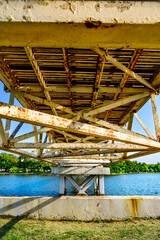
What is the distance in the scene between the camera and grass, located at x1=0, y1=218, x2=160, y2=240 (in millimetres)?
7145

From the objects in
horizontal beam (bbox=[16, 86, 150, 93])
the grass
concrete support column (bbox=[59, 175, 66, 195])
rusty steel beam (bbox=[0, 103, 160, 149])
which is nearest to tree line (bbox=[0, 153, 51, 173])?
concrete support column (bbox=[59, 175, 66, 195])

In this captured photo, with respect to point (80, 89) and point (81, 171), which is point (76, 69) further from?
point (81, 171)

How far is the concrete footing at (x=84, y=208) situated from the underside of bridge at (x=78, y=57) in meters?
3.36

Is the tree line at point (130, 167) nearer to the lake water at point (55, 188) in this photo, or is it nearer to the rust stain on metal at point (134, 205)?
the lake water at point (55, 188)

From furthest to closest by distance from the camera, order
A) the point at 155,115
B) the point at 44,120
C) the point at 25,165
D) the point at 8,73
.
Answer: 1. the point at 25,165
2. the point at 155,115
3. the point at 8,73
4. the point at 44,120

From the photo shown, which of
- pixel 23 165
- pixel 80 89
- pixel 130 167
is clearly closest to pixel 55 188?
pixel 80 89

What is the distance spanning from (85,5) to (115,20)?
32cm

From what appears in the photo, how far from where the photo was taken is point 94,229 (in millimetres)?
8227

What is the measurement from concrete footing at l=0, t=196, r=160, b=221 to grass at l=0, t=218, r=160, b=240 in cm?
45

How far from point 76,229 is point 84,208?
67.8 inches

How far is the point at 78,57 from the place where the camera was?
4934 mm

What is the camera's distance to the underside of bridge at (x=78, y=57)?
1485mm

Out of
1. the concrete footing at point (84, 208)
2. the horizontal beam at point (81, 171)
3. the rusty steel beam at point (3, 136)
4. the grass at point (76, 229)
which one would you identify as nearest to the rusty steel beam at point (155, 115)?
the grass at point (76, 229)

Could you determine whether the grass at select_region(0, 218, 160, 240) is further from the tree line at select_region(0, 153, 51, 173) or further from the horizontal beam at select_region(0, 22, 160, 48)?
the tree line at select_region(0, 153, 51, 173)
